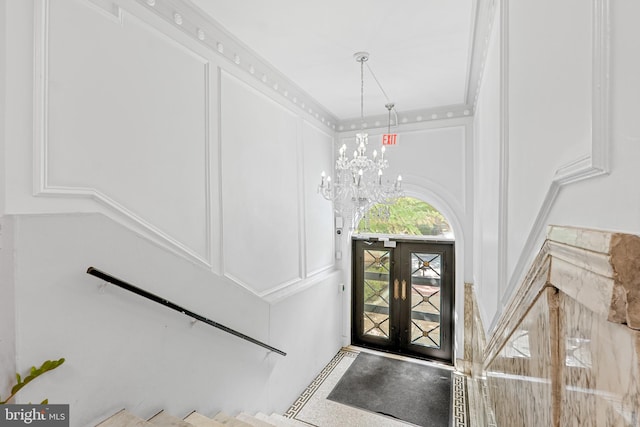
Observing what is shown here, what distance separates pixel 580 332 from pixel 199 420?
2267 mm

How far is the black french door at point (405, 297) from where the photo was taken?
4242 mm

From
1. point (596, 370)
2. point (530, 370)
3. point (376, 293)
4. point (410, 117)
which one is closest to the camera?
point (596, 370)

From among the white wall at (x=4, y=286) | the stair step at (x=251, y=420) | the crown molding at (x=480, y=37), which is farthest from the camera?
the stair step at (x=251, y=420)

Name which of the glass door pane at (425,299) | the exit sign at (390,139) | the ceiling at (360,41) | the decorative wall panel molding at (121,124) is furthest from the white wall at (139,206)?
the glass door pane at (425,299)

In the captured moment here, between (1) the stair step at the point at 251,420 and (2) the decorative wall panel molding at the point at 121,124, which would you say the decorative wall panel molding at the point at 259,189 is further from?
(1) the stair step at the point at 251,420

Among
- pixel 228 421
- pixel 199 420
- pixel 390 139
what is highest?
pixel 390 139

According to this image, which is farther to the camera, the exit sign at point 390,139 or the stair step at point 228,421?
the exit sign at point 390,139

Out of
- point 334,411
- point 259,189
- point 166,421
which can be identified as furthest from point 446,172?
point 166,421

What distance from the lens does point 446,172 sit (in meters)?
4.02

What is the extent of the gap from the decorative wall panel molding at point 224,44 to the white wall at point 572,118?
6.48 feet

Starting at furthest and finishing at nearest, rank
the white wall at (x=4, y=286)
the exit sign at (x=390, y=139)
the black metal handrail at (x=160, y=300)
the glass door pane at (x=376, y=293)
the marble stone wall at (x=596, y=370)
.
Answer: the glass door pane at (x=376, y=293) → the exit sign at (x=390, y=139) → the black metal handrail at (x=160, y=300) → the white wall at (x=4, y=286) → the marble stone wall at (x=596, y=370)

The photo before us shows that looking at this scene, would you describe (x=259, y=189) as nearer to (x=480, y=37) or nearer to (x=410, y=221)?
(x=480, y=37)

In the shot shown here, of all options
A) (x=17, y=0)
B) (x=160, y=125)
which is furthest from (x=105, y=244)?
(x=17, y=0)

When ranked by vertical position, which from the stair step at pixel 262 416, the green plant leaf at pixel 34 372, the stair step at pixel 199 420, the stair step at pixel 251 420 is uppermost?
the green plant leaf at pixel 34 372
